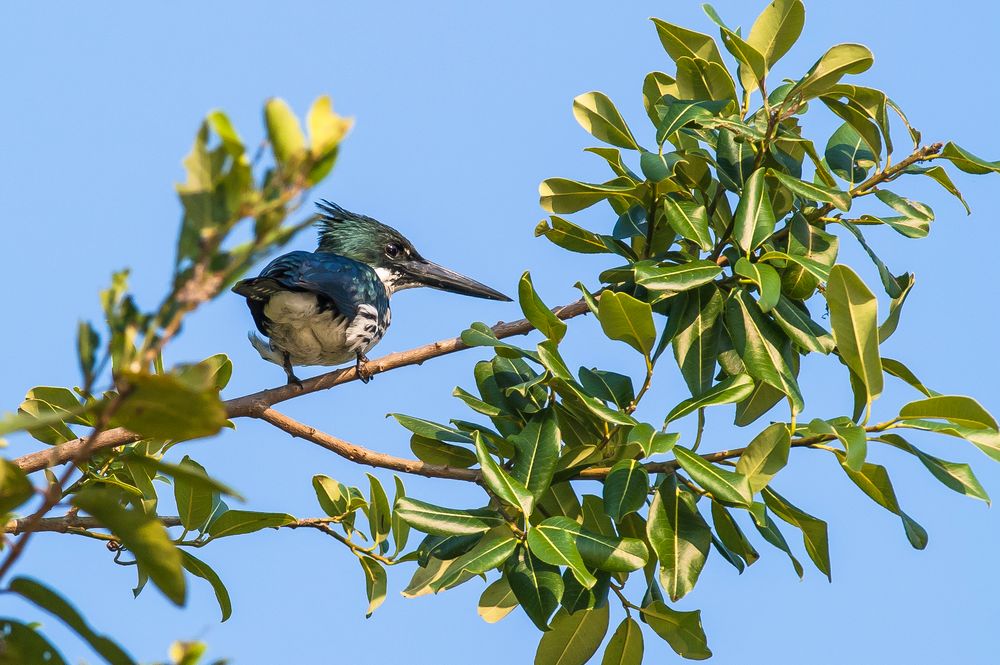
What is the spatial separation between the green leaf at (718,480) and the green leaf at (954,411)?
0.40 meters

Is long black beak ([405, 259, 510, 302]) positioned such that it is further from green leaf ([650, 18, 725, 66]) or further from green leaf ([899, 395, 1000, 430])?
green leaf ([899, 395, 1000, 430])

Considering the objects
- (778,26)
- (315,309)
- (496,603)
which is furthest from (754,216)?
(315,309)

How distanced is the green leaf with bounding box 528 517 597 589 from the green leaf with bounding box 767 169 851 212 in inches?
37.6

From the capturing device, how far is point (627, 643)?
2604 mm

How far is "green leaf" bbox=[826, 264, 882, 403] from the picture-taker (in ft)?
7.45

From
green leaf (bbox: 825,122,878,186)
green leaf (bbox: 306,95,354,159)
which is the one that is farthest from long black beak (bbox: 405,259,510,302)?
green leaf (bbox: 306,95,354,159)

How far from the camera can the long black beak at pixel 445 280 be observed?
584 cm

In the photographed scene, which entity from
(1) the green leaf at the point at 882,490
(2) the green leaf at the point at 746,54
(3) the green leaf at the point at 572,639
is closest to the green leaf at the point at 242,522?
(3) the green leaf at the point at 572,639

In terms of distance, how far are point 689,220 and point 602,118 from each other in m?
0.51

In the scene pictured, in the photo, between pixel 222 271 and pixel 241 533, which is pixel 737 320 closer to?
pixel 241 533

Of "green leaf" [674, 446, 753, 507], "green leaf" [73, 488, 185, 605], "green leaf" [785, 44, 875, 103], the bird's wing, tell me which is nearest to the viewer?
"green leaf" [73, 488, 185, 605]

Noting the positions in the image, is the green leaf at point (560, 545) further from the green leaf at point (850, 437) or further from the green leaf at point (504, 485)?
the green leaf at point (850, 437)

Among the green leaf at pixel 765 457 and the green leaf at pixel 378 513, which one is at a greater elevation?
the green leaf at pixel 378 513

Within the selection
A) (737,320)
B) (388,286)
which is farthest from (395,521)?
(388,286)
